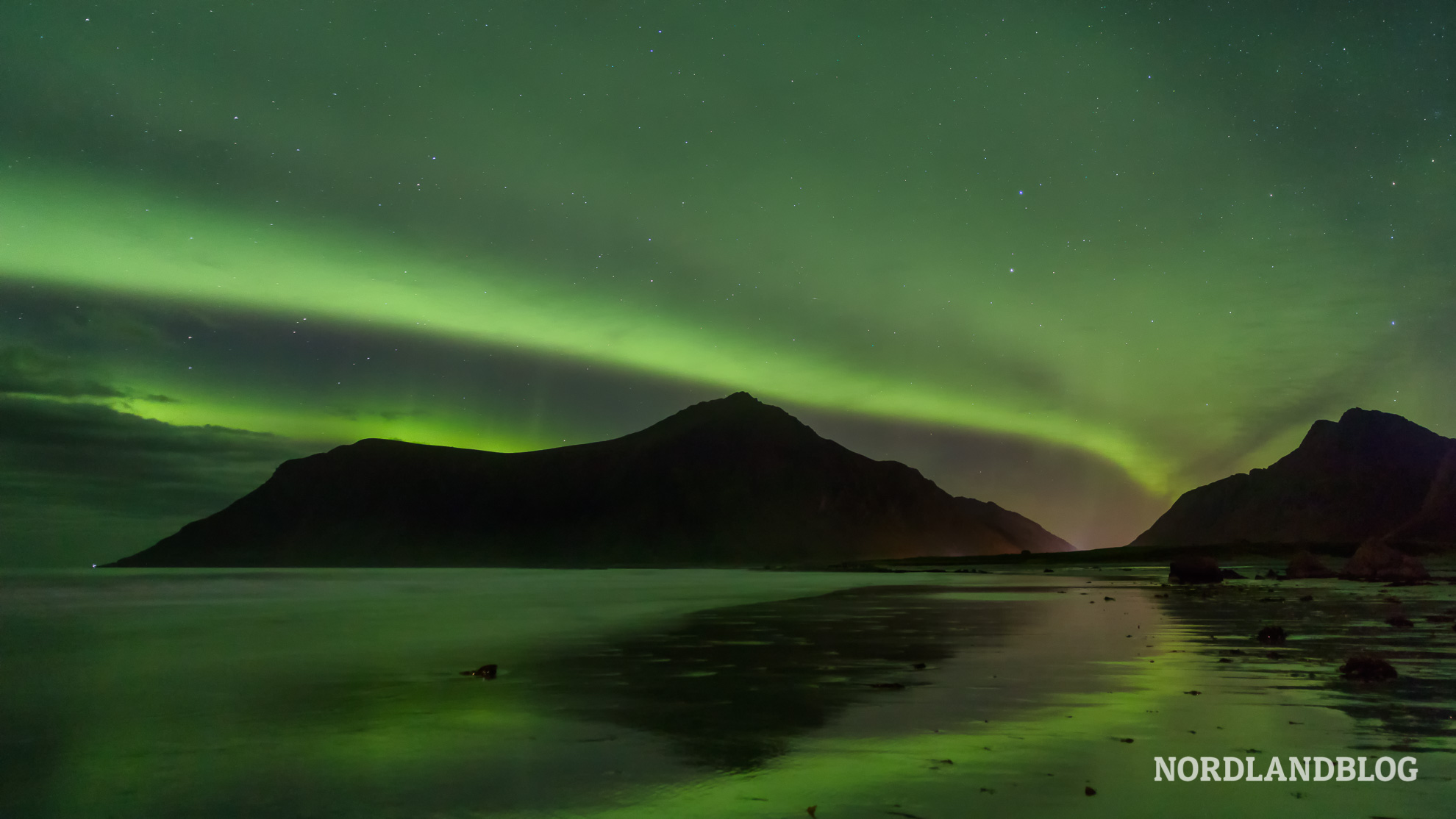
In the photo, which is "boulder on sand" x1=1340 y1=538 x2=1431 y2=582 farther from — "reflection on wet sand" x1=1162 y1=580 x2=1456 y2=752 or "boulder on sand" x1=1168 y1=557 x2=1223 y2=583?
"reflection on wet sand" x1=1162 y1=580 x2=1456 y2=752

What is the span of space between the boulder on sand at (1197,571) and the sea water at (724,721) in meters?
36.0

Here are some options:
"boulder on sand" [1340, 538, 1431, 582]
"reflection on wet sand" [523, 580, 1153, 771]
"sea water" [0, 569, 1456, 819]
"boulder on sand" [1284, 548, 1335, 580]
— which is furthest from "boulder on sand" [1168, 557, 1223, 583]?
"sea water" [0, 569, 1456, 819]

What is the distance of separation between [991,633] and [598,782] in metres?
19.3

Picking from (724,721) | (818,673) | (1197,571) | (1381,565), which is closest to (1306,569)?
(1381,565)

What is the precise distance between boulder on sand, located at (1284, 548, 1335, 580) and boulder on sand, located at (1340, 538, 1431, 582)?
1507mm

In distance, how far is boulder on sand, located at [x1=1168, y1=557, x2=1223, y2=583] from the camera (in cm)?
6366

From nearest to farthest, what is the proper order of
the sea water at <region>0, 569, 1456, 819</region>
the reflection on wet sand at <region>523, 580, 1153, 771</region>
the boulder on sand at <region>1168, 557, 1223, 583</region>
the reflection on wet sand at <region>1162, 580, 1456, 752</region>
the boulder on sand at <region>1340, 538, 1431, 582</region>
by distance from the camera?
the sea water at <region>0, 569, 1456, 819</region>
the reflection on wet sand at <region>1162, 580, 1456, 752</region>
the reflection on wet sand at <region>523, 580, 1153, 771</region>
the boulder on sand at <region>1340, 538, 1431, 582</region>
the boulder on sand at <region>1168, 557, 1223, 583</region>

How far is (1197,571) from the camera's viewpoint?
63906 mm

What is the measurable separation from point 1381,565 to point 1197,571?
12.2 meters

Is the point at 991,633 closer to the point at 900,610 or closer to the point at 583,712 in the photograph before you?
the point at 900,610

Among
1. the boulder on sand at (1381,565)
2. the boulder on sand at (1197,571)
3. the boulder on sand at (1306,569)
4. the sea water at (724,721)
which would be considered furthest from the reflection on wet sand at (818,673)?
the boulder on sand at (1306,569)

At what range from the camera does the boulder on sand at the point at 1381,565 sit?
196 ft

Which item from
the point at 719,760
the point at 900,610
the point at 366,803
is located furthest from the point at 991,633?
the point at 366,803

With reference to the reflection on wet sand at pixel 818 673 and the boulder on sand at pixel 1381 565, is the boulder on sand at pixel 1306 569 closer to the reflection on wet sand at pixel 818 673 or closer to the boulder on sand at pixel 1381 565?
the boulder on sand at pixel 1381 565
